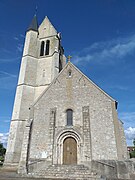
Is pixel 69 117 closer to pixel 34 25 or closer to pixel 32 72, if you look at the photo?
pixel 32 72

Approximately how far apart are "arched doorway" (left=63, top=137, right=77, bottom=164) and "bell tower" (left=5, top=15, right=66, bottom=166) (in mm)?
5849

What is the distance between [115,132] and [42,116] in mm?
6922

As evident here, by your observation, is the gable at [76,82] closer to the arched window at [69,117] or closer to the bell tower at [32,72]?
the arched window at [69,117]

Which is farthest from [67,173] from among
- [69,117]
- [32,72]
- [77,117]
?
[32,72]

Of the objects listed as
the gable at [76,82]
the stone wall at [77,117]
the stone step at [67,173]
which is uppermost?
the gable at [76,82]

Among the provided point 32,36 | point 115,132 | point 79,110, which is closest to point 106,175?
point 115,132

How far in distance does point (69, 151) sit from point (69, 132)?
161 cm

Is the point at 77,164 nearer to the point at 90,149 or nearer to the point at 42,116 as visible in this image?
the point at 90,149

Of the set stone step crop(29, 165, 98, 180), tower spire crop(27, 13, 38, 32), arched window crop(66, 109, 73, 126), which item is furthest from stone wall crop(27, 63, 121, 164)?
tower spire crop(27, 13, 38, 32)

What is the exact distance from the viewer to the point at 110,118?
1365 centimetres

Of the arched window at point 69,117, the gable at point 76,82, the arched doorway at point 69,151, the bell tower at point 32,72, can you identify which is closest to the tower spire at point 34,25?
the bell tower at point 32,72

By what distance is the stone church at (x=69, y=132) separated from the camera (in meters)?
12.2

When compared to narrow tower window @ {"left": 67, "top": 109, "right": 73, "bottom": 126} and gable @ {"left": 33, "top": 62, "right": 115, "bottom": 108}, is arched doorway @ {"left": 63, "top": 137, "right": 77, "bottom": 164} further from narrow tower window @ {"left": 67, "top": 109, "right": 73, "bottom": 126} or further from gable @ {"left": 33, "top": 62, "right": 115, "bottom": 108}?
gable @ {"left": 33, "top": 62, "right": 115, "bottom": 108}

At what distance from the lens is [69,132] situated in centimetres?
1401
